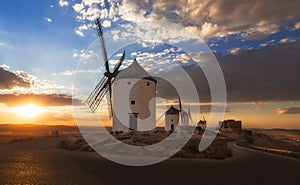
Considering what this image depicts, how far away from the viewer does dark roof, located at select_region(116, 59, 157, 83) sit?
3089 cm

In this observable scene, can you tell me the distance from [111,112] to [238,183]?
945 inches

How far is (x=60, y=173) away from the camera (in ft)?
37.0

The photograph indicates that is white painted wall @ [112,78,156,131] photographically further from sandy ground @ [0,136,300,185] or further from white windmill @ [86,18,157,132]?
sandy ground @ [0,136,300,185]

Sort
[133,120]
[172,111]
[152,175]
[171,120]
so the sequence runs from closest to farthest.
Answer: [152,175] < [133,120] < [171,120] < [172,111]

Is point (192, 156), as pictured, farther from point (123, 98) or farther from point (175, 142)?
point (123, 98)

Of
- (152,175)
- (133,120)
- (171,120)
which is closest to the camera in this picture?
(152,175)

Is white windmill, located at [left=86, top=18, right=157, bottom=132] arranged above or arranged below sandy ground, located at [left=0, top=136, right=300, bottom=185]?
above

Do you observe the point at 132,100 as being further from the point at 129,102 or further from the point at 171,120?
the point at 171,120

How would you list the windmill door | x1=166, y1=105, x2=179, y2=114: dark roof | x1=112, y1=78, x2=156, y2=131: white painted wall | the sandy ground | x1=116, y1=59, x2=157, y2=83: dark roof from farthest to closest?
x1=166, y1=105, x2=179, y2=114: dark roof → x1=116, y1=59, x2=157, y2=83: dark roof → x1=112, y1=78, x2=156, y2=131: white painted wall → the windmill door → the sandy ground

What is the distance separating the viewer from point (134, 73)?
31062mm

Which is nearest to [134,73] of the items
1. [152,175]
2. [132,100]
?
[132,100]

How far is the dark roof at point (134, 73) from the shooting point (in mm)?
30891

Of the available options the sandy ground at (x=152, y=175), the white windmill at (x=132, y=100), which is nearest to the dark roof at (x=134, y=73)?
the white windmill at (x=132, y=100)

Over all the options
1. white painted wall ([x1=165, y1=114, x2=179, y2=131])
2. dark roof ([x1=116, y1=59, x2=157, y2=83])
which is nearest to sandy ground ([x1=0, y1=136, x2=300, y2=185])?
dark roof ([x1=116, y1=59, x2=157, y2=83])
